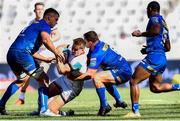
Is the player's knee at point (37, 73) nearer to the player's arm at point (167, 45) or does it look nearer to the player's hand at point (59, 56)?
the player's hand at point (59, 56)

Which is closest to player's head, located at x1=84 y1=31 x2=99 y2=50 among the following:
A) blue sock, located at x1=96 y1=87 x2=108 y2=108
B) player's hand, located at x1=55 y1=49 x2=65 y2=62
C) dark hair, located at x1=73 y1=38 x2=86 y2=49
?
dark hair, located at x1=73 y1=38 x2=86 y2=49

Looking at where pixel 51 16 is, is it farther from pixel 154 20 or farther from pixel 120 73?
pixel 154 20

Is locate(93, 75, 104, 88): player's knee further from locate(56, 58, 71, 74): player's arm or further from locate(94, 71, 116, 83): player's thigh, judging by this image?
locate(56, 58, 71, 74): player's arm

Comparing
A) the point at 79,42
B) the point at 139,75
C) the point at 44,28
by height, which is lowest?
the point at 139,75

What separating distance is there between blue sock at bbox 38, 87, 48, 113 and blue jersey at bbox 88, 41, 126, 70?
91 cm

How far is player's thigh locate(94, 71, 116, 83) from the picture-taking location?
12.3m

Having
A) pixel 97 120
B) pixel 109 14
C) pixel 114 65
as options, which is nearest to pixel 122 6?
pixel 109 14

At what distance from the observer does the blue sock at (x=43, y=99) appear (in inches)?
483

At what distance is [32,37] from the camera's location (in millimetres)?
12320

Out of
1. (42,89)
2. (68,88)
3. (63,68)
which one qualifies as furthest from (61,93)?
(63,68)

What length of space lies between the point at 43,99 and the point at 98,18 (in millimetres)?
15274

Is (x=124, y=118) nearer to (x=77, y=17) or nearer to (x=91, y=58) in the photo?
(x=91, y=58)

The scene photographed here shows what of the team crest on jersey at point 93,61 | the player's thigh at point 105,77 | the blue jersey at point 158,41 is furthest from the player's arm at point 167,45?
the team crest on jersey at point 93,61

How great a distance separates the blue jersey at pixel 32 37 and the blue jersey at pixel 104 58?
84 centimetres
